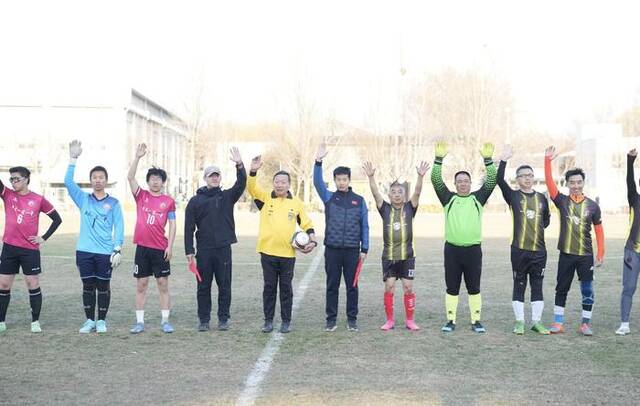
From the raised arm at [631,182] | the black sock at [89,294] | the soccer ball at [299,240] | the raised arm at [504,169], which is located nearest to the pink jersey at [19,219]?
the black sock at [89,294]

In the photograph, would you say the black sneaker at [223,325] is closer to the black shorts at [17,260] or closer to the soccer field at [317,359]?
the soccer field at [317,359]

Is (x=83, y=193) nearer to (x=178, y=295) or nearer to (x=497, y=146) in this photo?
(x=178, y=295)

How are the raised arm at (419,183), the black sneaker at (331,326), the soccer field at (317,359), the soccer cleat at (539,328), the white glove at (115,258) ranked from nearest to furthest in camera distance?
the soccer field at (317,359)
the white glove at (115,258)
the soccer cleat at (539,328)
the raised arm at (419,183)
the black sneaker at (331,326)

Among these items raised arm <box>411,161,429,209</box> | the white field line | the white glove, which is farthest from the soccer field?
raised arm <box>411,161,429,209</box>

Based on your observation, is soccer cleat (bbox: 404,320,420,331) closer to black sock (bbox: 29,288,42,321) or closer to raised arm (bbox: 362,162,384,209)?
raised arm (bbox: 362,162,384,209)

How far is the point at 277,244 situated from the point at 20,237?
9.53 ft

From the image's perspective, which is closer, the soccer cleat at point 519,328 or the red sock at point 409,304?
the soccer cleat at point 519,328

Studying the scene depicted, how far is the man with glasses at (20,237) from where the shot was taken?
823cm

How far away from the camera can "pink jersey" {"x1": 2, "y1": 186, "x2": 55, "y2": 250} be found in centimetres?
823

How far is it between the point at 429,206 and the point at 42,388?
158ft

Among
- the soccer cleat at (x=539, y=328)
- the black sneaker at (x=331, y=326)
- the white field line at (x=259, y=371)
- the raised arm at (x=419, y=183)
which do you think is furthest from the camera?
the black sneaker at (x=331, y=326)

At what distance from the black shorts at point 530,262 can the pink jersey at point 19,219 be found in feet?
17.9

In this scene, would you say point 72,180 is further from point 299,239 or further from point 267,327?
point 267,327

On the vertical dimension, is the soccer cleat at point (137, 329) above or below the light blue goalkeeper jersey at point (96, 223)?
below
